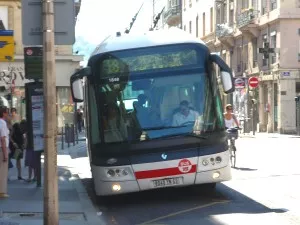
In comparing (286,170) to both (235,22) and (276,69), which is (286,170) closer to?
(276,69)

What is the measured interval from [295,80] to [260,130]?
508 cm

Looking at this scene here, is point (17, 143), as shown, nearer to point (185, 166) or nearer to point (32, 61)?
point (32, 61)

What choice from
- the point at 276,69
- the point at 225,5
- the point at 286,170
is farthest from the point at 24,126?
the point at 225,5

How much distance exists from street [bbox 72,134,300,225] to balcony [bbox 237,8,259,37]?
1164 inches

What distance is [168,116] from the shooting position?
11.5 m

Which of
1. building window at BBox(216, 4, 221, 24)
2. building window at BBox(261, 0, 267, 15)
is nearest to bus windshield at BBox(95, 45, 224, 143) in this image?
building window at BBox(261, 0, 267, 15)

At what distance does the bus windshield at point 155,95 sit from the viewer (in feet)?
37.5

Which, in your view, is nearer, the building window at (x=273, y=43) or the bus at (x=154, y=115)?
the bus at (x=154, y=115)

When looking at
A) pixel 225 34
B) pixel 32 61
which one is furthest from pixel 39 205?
pixel 225 34

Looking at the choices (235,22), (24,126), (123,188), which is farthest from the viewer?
(235,22)

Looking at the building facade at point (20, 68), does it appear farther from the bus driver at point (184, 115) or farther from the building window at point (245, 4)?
the bus driver at point (184, 115)

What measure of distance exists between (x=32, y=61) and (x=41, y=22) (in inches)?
233

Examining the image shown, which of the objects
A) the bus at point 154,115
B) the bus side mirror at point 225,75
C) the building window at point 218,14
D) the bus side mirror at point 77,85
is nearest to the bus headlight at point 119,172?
the bus at point 154,115

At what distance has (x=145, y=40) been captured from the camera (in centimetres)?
1210
